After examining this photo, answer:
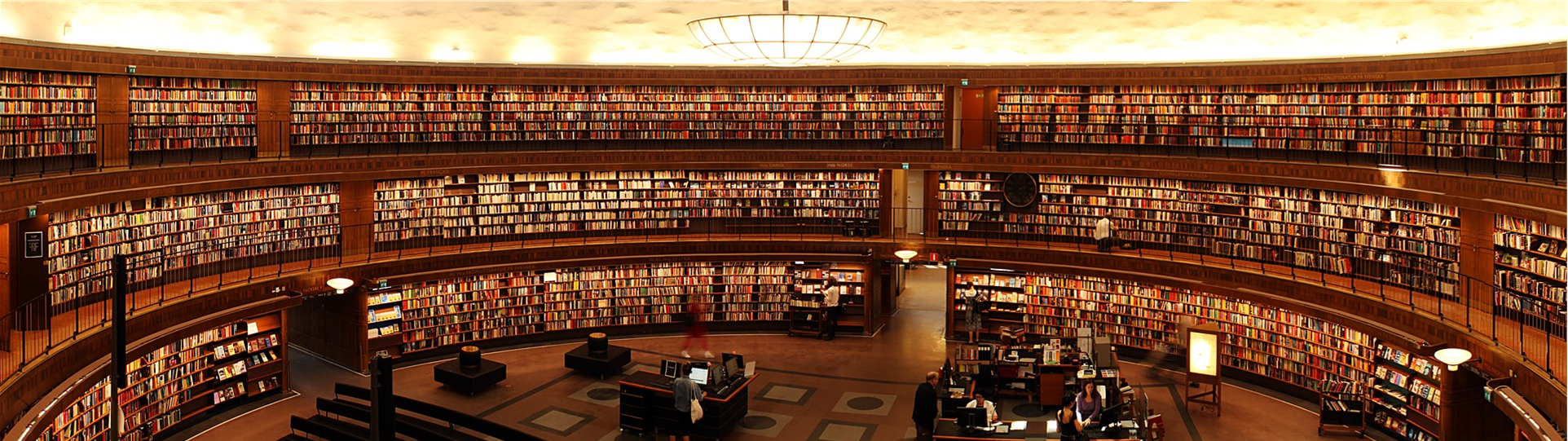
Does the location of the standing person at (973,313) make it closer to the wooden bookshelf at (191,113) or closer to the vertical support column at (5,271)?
the wooden bookshelf at (191,113)

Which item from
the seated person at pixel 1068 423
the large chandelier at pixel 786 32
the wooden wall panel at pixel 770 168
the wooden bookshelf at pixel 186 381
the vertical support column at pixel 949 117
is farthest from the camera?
the vertical support column at pixel 949 117

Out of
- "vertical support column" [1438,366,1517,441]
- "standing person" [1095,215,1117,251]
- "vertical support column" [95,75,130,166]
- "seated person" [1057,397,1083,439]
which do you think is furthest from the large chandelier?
"standing person" [1095,215,1117,251]

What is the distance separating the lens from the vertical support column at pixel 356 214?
15.0 meters

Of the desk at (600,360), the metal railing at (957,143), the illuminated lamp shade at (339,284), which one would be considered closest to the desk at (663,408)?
the desk at (600,360)

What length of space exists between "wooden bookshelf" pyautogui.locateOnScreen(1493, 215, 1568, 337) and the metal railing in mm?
589

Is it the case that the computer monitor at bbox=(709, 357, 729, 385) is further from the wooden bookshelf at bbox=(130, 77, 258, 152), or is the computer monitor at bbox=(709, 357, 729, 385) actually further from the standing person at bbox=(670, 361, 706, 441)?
the wooden bookshelf at bbox=(130, 77, 258, 152)

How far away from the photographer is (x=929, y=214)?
17328 millimetres

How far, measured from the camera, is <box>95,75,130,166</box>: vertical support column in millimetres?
12578

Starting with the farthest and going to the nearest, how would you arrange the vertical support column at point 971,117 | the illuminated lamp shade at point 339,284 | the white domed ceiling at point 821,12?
1. the vertical support column at point 971,117
2. the illuminated lamp shade at point 339,284
3. the white domed ceiling at point 821,12

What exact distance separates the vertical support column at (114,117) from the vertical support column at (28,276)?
192cm

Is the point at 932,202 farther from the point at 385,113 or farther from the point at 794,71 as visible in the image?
the point at 385,113

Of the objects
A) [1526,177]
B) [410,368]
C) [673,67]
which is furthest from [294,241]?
[1526,177]

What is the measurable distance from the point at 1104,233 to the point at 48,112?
524 inches

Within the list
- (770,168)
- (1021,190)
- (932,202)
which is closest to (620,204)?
(770,168)
